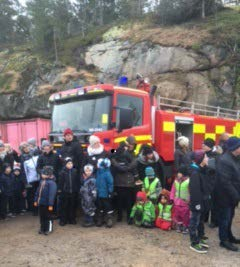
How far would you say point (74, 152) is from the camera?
20.5ft

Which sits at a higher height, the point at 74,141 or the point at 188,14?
the point at 188,14

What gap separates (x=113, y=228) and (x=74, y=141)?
1.80m

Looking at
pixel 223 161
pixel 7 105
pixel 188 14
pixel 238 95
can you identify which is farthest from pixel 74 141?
pixel 188 14

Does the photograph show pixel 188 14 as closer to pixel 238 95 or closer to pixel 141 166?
pixel 238 95

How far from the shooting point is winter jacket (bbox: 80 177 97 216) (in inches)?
236

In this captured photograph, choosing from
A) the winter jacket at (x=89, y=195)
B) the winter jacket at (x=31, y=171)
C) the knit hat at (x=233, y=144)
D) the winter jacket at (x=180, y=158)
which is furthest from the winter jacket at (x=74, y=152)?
the knit hat at (x=233, y=144)

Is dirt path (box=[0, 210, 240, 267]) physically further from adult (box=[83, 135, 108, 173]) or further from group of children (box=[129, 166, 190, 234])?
adult (box=[83, 135, 108, 173])

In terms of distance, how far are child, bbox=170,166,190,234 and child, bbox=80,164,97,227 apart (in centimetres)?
151

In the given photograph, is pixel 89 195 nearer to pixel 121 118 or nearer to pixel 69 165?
pixel 69 165

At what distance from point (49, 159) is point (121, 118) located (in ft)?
5.52

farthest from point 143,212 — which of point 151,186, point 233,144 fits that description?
point 233,144

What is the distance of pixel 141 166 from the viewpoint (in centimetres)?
654

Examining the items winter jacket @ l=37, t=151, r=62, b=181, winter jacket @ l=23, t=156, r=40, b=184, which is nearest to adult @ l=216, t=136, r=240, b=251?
winter jacket @ l=37, t=151, r=62, b=181

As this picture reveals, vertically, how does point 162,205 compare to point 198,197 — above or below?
below
